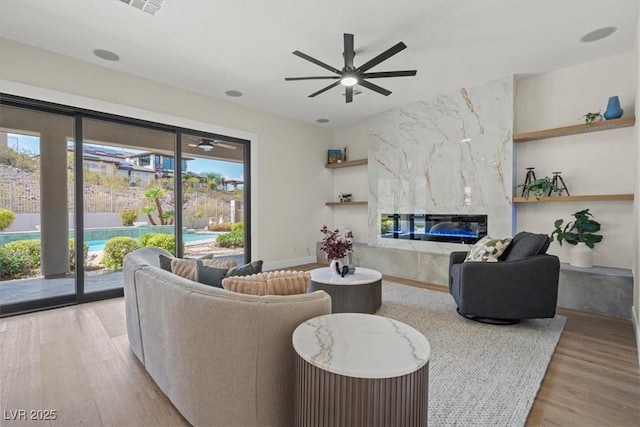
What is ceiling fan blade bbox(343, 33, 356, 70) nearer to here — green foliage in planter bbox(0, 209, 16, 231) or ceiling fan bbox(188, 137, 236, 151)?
ceiling fan bbox(188, 137, 236, 151)

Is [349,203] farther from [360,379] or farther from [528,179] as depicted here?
[360,379]

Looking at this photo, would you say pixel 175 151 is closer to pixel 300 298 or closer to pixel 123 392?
pixel 123 392

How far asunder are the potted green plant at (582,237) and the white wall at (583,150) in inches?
9.0

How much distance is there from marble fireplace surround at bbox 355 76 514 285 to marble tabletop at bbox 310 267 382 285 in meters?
1.71

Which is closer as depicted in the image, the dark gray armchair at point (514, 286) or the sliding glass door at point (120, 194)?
the dark gray armchair at point (514, 286)

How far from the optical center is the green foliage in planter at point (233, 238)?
499 cm

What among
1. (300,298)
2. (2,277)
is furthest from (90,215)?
(300,298)

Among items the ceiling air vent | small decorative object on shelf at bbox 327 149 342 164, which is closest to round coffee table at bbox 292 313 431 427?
the ceiling air vent

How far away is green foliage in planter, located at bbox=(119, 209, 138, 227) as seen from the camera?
13.3 ft

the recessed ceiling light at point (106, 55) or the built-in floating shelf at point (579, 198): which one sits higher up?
the recessed ceiling light at point (106, 55)

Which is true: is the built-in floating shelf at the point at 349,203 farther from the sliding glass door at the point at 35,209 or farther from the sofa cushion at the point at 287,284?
the sofa cushion at the point at 287,284

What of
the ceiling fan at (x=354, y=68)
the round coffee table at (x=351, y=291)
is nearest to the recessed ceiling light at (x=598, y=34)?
the ceiling fan at (x=354, y=68)

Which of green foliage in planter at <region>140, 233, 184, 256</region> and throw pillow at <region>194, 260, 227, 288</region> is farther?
green foliage in planter at <region>140, 233, 184, 256</region>

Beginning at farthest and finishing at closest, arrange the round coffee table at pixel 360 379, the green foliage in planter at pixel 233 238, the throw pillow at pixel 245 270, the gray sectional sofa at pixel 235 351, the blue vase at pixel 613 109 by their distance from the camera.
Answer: the green foliage in planter at pixel 233 238, the blue vase at pixel 613 109, the throw pillow at pixel 245 270, the gray sectional sofa at pixel 235 351, the round coffee table at pixel 360 379
